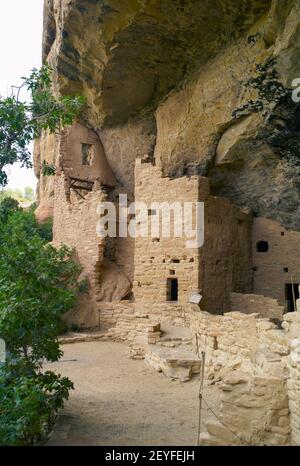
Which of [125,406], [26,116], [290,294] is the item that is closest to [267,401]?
[125,406]

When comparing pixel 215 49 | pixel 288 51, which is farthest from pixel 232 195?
pixel 288 51

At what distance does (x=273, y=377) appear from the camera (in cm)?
433

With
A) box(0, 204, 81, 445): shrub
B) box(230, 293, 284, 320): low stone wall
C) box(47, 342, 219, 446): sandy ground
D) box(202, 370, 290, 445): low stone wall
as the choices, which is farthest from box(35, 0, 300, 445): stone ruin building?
box(0, 204, 81, 445): shrub

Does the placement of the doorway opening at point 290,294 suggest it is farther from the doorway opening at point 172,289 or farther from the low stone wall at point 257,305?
the doorway opening at point 172,289

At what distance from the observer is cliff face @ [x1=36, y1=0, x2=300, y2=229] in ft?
30.5

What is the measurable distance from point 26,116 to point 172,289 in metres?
6.61

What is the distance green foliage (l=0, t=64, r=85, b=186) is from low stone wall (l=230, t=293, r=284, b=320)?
628 cm

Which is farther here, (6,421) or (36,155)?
(36,155)

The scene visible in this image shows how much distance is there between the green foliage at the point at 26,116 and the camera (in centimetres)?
608

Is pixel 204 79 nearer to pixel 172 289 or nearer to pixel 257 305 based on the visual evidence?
pixel 172 289

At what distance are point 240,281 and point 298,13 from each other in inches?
260

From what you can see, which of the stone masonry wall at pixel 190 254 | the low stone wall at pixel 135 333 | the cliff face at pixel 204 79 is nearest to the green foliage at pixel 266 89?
the cliff face at pixel 204 79

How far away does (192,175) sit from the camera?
11883 mm
